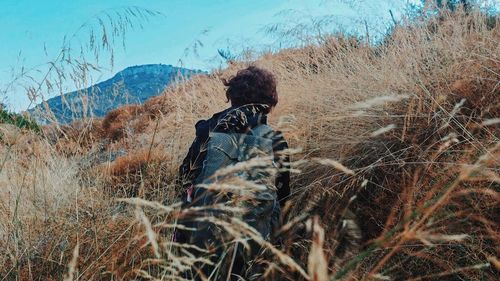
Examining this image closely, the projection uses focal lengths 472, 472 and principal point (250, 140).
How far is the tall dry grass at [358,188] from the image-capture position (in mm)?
1613

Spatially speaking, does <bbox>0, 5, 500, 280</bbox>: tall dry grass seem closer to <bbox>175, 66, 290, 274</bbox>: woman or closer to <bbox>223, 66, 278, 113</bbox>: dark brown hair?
<bbox>175, 66, 290, 274</bbox>: woman

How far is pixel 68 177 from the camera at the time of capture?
3.80 metres

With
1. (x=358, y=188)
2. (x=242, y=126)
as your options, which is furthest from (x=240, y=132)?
(x=358, y=188)

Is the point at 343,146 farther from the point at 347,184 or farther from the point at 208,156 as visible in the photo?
the point at 208,156

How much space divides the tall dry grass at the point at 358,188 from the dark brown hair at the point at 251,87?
1.09ft

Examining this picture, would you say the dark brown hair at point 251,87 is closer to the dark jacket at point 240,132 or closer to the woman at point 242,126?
the woman at point 242,126

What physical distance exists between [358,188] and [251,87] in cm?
96

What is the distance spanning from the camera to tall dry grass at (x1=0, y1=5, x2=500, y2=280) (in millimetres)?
1613

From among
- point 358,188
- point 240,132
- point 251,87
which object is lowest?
point 358,188

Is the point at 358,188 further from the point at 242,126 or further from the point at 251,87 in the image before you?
the point at 251,87

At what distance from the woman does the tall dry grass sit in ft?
0.39

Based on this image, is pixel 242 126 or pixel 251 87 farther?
pixel 251 87

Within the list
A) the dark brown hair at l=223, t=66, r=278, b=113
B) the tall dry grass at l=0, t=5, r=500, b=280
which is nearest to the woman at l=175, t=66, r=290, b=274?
the dark brown hair at l=223, t=66, r=278, b=113

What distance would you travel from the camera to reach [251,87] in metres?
2.96
